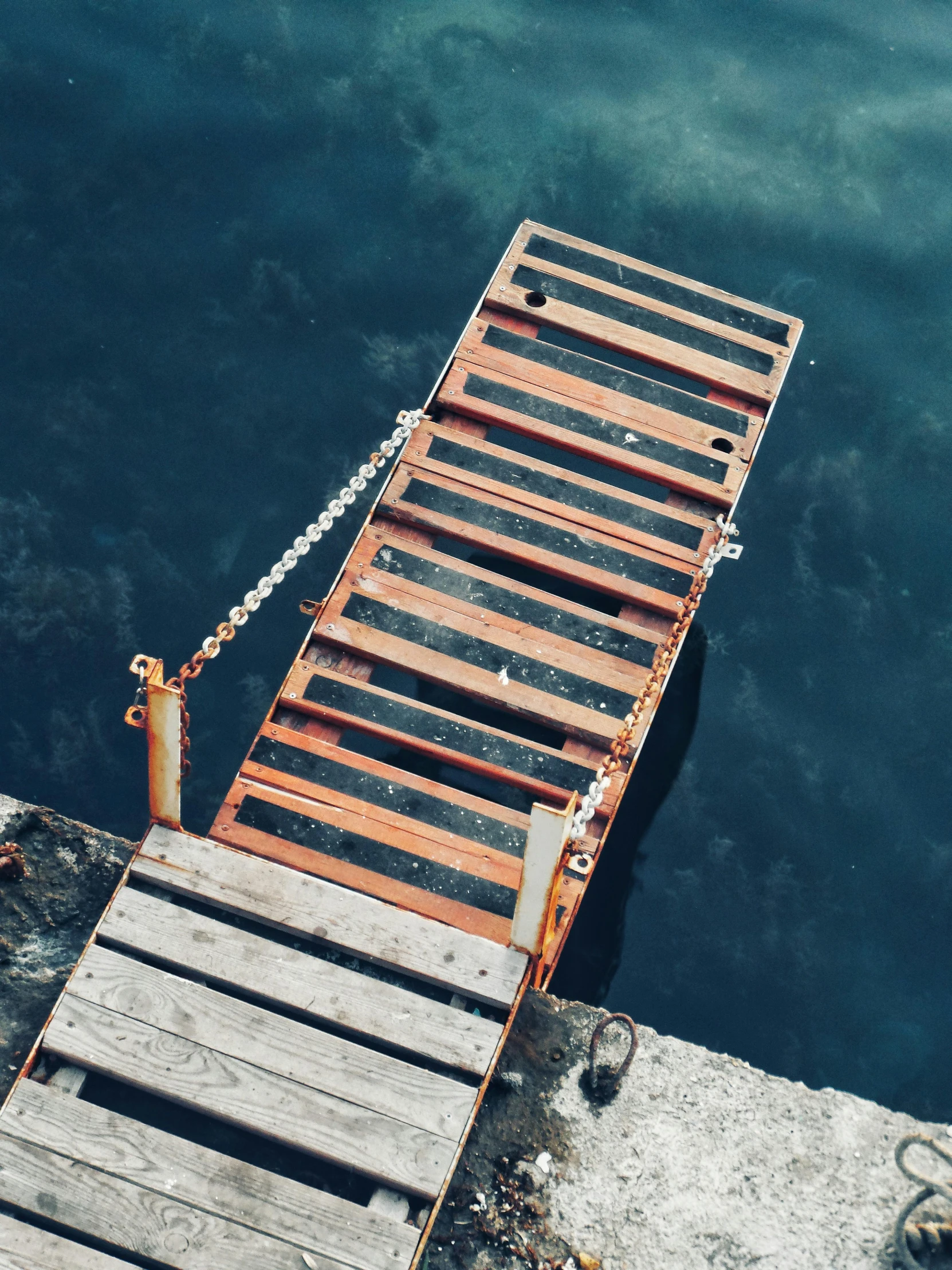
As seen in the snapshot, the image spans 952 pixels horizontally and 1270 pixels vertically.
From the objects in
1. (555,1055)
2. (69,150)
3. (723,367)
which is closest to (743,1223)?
(555,1055)

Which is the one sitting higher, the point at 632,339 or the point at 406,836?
the point at 632,339

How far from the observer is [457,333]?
13555 millimetres

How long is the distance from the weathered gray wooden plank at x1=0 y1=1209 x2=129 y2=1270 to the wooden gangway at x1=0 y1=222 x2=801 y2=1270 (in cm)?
1

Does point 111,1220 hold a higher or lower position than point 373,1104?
lower

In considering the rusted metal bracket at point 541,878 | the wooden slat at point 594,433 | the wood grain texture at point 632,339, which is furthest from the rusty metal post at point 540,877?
the wood grain texture at point 632,339

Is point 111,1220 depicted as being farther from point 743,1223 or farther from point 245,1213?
point 743,1223

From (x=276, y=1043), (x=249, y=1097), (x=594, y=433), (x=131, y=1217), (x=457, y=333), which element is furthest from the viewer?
(x=457, y=333)

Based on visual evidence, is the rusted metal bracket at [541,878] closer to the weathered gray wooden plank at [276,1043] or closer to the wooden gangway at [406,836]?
the wooden gangway at [406,836]

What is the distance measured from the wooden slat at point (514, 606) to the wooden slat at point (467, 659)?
9 centimetres

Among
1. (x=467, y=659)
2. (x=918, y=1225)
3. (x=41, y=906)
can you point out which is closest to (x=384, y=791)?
(x=467, y=659)

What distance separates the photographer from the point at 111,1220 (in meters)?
7.87

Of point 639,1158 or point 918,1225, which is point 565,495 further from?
point 918,1225

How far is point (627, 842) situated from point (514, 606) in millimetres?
2170

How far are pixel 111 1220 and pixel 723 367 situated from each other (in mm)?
7209
